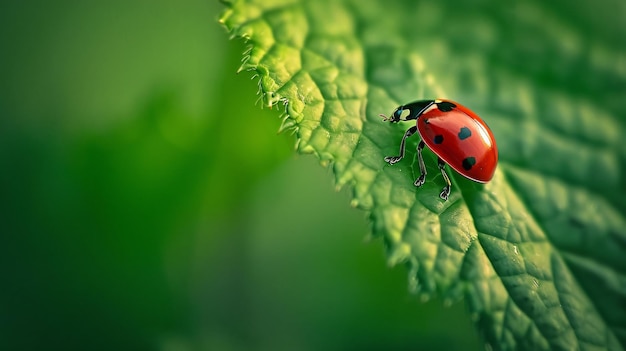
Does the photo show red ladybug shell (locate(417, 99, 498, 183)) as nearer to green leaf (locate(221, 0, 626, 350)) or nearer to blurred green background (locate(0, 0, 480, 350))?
green leaf (locate(221, 0, 626, 350))

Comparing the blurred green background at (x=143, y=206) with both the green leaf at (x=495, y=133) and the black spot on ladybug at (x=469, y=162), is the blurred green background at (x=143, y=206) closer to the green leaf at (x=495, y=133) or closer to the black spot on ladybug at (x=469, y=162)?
the green leaf at (x=495, y=133)

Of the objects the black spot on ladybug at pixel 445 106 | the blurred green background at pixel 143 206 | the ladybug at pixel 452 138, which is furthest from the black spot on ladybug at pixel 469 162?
the blurred green background at pixel 143 206

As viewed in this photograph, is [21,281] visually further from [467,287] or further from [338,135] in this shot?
[467,287]

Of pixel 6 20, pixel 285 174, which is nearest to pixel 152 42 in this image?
pixel 6 20

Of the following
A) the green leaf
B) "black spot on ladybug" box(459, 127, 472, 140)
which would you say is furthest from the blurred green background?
"black spot on ladybug" box(459, 127, 472, 140)

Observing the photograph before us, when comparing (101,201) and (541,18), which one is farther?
(101,201)

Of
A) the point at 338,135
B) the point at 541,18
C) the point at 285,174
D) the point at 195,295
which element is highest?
the point at 541,18

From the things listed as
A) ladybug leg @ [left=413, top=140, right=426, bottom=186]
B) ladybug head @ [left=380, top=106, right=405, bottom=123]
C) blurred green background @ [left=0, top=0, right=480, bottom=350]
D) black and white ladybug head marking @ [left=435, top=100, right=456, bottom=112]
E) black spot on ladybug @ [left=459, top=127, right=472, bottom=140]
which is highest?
black and white ladybug head marking @ [left=435, top=100, right=456, bottom=112]

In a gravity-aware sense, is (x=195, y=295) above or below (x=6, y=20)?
below

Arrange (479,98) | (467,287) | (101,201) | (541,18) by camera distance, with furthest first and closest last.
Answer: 1. (101,201)
2. (541,18)
3. (479,98)
4. (467,287)
